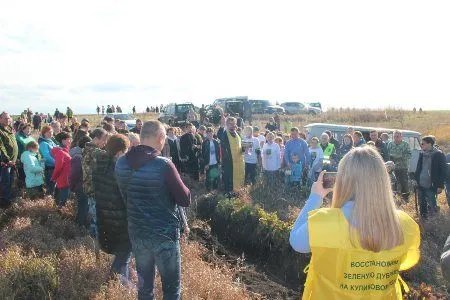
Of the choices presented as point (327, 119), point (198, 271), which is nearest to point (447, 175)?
point (198, 271)

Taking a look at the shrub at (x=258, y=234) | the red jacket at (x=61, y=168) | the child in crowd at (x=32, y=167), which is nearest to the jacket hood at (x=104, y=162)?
the shrub at (x=258, y=234)

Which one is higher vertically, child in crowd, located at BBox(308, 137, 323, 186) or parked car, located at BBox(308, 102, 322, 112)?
parked car, located at BBox(308, 102, 322, 112)

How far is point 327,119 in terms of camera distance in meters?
35.5

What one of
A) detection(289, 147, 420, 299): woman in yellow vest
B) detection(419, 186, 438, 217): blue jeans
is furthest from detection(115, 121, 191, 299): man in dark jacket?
detection(419, 186, 438, 217): blue jeans

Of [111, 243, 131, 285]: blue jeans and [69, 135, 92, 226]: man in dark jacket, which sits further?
[69, 135, 92, 226]: man in dark jacket

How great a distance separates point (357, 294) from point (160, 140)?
83.9 inches

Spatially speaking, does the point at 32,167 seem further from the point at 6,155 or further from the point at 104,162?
the point at 104,162

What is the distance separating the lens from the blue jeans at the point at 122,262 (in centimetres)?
511

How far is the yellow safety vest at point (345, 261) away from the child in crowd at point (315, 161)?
8379mm

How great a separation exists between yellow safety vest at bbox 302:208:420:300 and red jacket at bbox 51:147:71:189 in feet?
21.7

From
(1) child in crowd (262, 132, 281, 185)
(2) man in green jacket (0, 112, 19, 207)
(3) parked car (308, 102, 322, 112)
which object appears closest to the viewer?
(2) man in green jacket (0, 112, 19, 207)

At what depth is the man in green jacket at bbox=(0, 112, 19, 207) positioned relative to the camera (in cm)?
894

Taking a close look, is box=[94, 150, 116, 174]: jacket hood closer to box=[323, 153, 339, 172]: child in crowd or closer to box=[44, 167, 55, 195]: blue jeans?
box=[44, 167, 55, 195]: blue jeans

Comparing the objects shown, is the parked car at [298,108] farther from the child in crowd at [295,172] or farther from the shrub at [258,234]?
the shrub at [258,234]
